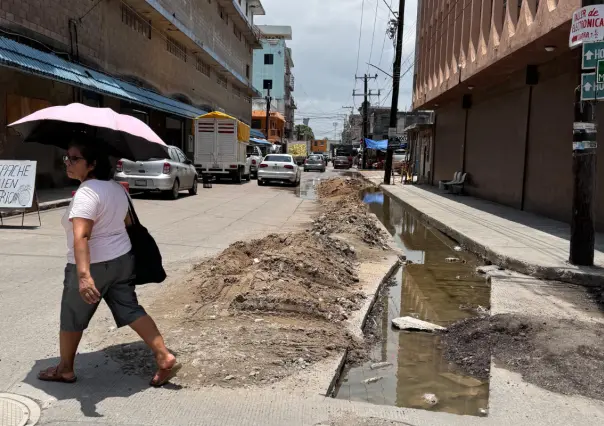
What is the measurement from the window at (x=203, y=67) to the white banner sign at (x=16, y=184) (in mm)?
25974

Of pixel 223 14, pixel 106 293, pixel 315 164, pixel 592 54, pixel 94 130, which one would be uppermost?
pixel 223 14

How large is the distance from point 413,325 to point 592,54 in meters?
4.27

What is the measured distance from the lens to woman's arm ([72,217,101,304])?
10.6 feet

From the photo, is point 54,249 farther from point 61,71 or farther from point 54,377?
point 61,71

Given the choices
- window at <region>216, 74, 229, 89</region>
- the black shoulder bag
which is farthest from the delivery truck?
the black shoulder bag

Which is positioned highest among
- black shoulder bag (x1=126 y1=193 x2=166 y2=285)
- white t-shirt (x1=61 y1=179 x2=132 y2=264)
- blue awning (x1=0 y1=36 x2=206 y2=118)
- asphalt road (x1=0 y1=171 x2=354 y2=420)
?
blue awning (x1=0 y1=36 x2=206 y2=118)

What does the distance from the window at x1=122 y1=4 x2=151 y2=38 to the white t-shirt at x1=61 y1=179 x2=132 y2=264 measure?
70.4ft

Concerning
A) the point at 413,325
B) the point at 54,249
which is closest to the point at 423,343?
the point at 413,325

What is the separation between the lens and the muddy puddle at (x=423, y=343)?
13.1ft

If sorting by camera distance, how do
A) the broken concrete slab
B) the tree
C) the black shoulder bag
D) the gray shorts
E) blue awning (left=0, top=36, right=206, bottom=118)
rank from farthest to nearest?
the tree, blue awning (left=0, top=36, right=206, bottom=118), the broken concrete slab, the black shoulder bag, the gray shorts

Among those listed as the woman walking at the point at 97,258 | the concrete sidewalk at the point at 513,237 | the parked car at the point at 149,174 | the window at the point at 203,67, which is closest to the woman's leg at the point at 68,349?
the woman walking at the point at 97,258

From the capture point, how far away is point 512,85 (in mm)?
15898

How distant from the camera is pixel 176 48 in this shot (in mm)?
30547

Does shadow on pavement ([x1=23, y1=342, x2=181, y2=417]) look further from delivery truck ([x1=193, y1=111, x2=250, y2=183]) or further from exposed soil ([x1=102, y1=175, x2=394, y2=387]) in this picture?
delivery truck ([x1=193, y1=111, x2=250, y2=183])
